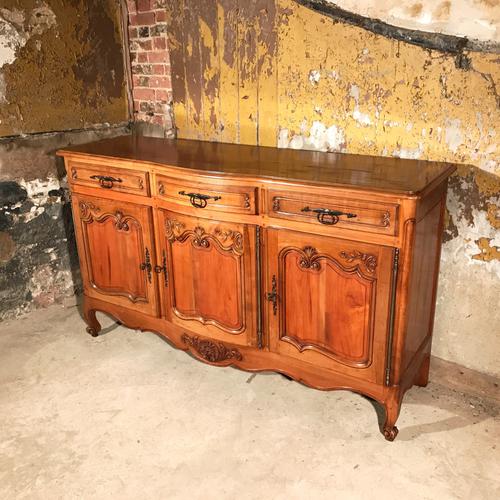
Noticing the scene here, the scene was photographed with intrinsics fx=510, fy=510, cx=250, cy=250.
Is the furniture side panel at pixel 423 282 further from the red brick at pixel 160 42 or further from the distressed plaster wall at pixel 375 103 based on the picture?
the red brick at pixel 160 42

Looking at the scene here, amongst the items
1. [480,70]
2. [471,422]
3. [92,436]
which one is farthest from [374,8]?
[92,436]

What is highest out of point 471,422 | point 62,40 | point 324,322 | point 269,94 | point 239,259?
point 62,40

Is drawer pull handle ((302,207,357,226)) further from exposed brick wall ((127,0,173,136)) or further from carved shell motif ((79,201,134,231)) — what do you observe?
exposed brick wall ((127,0,173,136))

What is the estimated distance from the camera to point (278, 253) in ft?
6.70

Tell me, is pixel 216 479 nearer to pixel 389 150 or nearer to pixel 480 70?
pixel 389 150

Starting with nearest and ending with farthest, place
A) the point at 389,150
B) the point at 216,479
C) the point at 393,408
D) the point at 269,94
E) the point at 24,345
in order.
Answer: the point at 216,479 < the point at 393,408 < the point at 389,150 < the point at 269,94 < the point at 24,345

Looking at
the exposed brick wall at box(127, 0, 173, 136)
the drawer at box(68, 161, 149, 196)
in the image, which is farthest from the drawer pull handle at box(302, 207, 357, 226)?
the exposed brick wall at box(127, 0, 173, 136)

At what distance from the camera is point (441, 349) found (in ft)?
7.93

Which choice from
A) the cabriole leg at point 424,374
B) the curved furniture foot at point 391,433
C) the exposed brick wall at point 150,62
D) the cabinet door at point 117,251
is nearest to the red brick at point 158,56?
the exposed brick wall at point 150,62

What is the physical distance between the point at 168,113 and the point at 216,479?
197 cm

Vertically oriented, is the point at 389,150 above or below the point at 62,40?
below

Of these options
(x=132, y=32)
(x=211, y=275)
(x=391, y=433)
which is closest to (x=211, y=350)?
(x=211, y=275)

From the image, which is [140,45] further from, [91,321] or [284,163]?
[91,321]

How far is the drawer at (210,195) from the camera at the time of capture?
2.03 metres
